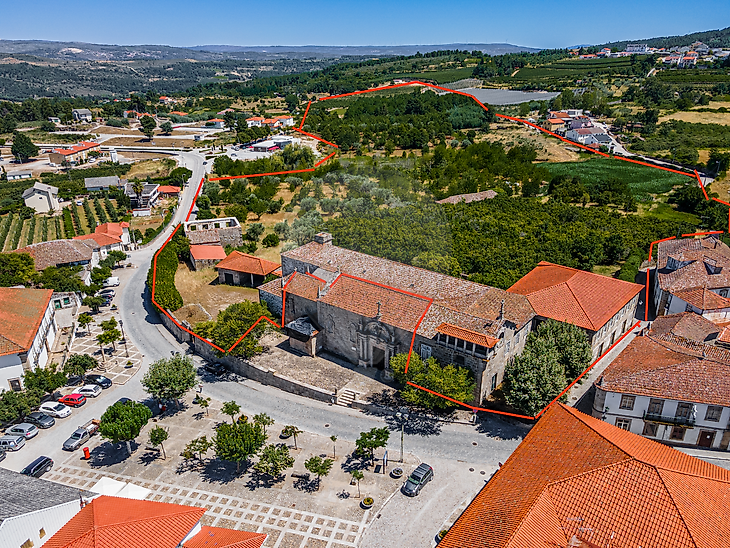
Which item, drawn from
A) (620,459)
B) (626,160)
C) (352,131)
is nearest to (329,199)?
(352,131)

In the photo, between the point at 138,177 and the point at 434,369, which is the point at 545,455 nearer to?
the point at 434,369

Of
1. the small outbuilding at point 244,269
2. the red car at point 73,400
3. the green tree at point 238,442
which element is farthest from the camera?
the small outbuilding at point 244,269

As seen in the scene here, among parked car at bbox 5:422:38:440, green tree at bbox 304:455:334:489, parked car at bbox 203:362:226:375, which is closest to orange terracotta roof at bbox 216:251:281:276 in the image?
parked car at bbox 203:362:226:375

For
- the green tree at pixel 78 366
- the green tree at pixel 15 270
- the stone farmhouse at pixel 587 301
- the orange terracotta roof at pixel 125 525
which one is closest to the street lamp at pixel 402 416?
the stone farmhouse at pixel 587 301

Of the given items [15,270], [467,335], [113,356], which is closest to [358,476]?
[467,335]

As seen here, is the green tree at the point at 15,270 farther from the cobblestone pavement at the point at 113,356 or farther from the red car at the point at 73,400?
the red car at the point at 73,400
